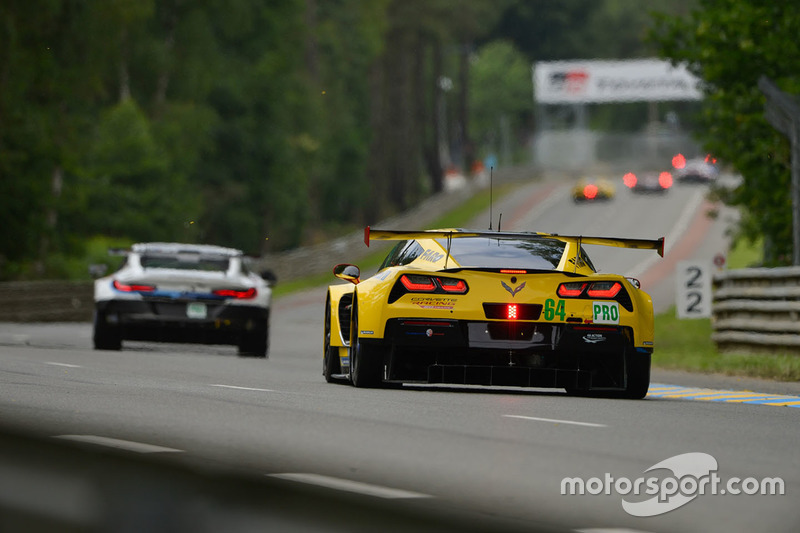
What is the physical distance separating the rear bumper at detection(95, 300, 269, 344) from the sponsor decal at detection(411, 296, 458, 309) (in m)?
8.37

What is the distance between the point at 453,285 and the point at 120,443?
462cm

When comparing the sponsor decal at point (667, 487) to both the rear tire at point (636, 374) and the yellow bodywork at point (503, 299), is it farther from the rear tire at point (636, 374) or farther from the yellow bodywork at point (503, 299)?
the rear tire at point (636, 374)

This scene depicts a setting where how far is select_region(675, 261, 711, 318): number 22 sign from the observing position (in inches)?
1095

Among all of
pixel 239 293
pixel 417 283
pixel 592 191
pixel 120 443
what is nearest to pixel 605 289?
pixel 417 283

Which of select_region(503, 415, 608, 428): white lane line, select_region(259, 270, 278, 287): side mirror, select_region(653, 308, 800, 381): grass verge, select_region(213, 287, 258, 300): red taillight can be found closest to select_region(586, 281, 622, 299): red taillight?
select_region(503, 415, 608, 428): white lane line

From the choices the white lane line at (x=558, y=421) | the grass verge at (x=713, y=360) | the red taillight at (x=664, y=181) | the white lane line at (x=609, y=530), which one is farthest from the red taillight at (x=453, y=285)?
the red taillight at (x=664, y=181)

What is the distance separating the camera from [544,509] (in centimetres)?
787

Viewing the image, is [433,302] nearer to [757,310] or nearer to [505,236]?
[505,236]

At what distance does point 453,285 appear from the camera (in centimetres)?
1394

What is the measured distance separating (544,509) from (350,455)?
6.10 feet

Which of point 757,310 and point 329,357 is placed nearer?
point 329,357

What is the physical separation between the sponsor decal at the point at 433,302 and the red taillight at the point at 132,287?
28.0 feet

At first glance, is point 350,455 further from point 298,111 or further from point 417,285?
point 298,111

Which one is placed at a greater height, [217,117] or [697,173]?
→ [697,173]
